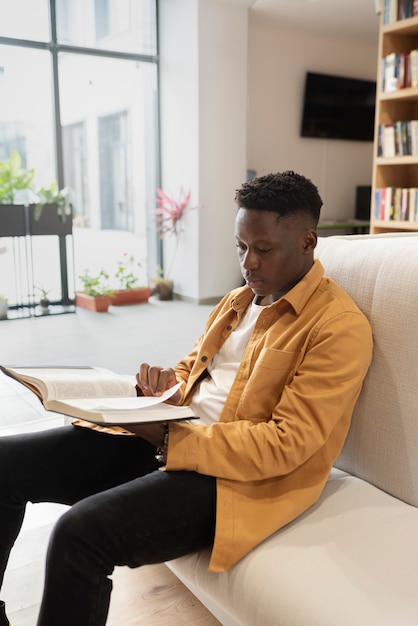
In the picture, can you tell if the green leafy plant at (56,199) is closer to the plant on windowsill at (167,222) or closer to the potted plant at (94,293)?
the potted plant at (94,293)

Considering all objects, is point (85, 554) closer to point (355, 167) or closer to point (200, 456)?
point (200, 456)

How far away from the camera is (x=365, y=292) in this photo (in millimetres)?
1356

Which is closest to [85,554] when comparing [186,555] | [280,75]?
[186,555]

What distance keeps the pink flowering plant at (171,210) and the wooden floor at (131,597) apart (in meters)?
4.24

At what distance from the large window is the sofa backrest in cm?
465

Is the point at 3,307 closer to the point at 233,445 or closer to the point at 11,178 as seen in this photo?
the point at 11,178

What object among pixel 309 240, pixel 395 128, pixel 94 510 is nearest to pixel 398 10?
pixel 395 128

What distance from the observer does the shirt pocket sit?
121 centimetres

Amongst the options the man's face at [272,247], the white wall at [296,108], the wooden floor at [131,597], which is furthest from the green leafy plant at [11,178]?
the man's face at [272,247]

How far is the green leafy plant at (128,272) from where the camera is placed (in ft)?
19.3

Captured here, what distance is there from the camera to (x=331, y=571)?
104cm

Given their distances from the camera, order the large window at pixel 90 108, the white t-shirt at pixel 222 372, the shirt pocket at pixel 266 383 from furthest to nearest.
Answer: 1. the large window at pixel 90 108
2. the white t-shirt at pixel 222 372
3. the shirt pocket at pixel 266 383

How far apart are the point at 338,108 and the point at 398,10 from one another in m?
2.68

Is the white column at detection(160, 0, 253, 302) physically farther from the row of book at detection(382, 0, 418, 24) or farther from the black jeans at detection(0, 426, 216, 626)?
the black jeans at detection(0, 426, 216, 626)
